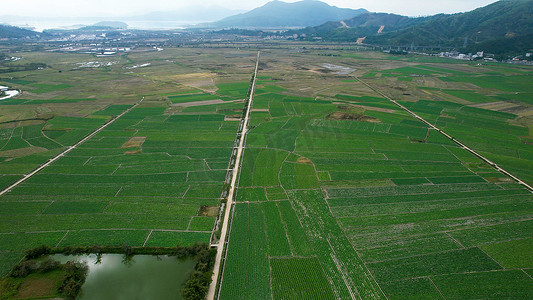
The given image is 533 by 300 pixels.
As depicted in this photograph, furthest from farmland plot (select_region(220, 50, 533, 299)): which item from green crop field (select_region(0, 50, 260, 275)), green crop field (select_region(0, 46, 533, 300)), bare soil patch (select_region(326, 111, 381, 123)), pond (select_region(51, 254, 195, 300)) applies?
green crop field (select_region(0, 50, 260, 275))

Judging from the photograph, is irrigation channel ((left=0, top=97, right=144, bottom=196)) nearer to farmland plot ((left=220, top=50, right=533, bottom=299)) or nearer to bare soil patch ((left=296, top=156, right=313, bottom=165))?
farmland plot ((left=220, top=50, right=533, bottom=299))

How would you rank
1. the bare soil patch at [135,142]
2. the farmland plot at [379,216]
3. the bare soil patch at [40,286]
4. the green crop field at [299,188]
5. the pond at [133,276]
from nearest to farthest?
the bare soil patch at [40,286] → the pond at [133,276] → the farmland plot at [379,216] → the green crop field at [299,188] → the bare soil patch at [135,142]

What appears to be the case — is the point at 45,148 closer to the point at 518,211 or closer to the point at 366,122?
the point at 366,122

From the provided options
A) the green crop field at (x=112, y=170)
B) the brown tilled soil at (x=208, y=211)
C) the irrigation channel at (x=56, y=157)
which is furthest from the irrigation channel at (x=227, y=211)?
the irrigation channel at (x=56, y=157)

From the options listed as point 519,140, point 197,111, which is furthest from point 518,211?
point 197,111

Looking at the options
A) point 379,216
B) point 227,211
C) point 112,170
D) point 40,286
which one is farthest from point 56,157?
point 379,216

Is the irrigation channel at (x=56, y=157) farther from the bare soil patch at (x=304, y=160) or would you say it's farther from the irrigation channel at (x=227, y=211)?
the bare soil patch at (x=304, y=160)

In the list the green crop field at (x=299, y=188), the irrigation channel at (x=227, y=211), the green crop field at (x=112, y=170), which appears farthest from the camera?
the green crop field at (x=112, y=170)

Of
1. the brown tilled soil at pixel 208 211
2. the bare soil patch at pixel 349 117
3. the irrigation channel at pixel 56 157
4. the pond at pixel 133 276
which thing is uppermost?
the bare soil patch at pixel 349 117
